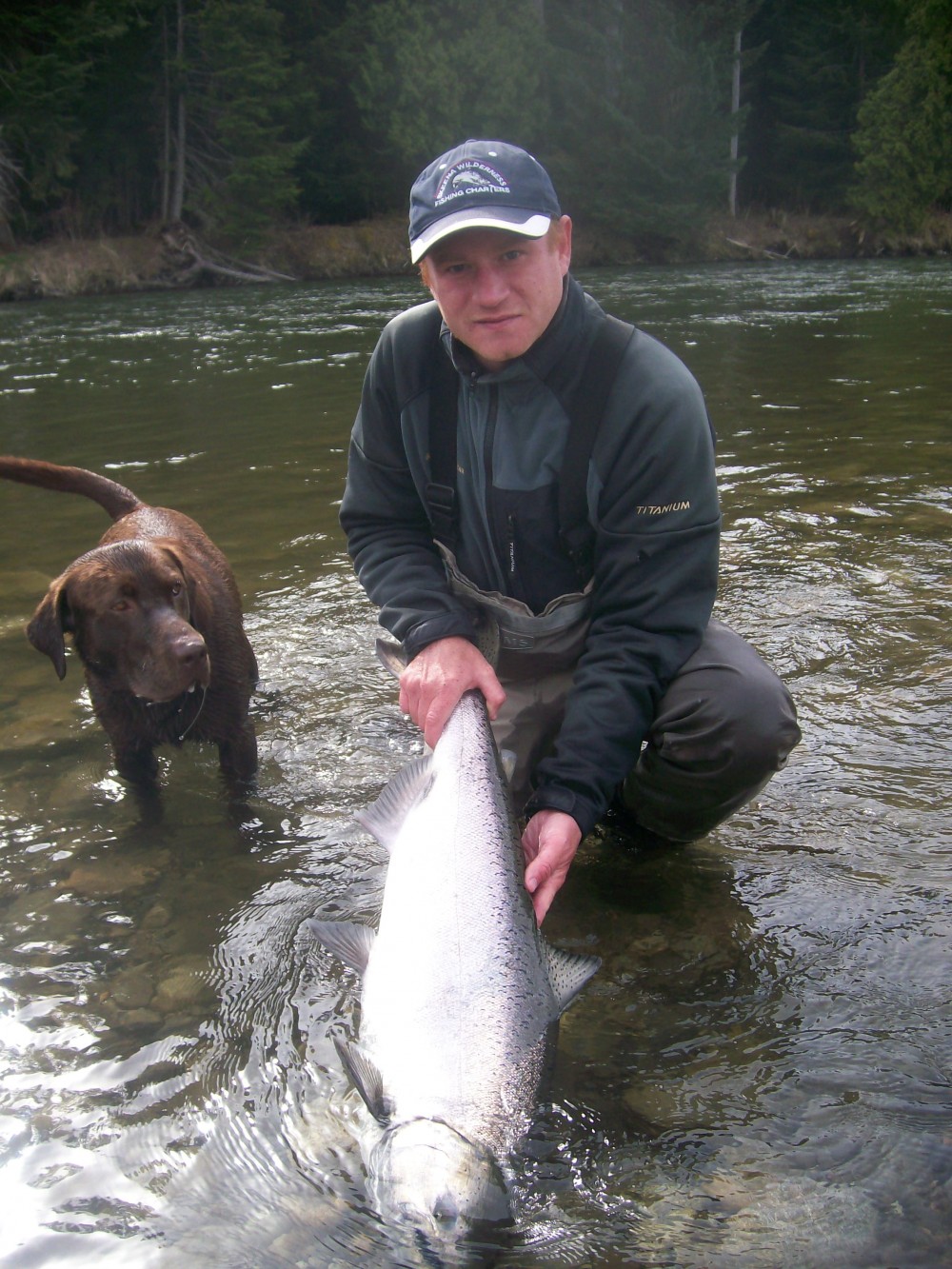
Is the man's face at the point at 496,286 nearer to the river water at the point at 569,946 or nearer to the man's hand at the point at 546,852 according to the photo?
the man's hand at the point at 546,852

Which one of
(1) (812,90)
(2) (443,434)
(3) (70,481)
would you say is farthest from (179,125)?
(2) (443,434)

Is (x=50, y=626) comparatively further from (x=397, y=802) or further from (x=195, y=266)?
(x=195, y=266)

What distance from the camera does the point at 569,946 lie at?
2943 mm

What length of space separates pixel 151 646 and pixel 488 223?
1.70 m

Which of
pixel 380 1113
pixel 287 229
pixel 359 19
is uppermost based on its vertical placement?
pixel 359 19

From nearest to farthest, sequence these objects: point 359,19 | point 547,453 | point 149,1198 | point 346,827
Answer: point 149,1198 → point 547,453 → point 346,827 → point 359,19

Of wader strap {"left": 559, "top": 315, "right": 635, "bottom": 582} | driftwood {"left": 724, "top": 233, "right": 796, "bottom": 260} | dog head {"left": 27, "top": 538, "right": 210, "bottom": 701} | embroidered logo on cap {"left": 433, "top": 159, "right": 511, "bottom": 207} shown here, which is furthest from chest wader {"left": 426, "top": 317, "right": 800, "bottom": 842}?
driftwood {"left": 724, "top": 233, "right": 796, "bottom": 260}

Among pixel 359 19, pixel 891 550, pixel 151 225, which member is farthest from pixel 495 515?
pixel 359 19

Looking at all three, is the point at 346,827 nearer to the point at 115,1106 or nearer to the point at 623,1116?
the point at 115,1106

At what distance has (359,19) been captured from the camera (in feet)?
127

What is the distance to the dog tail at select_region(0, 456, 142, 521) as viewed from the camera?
4344 mm

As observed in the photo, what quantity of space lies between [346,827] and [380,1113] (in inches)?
61.8

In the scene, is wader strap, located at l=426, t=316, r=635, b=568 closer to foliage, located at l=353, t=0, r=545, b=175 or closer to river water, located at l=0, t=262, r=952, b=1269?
river water, located at l=0, t=262, r=952, b=1269

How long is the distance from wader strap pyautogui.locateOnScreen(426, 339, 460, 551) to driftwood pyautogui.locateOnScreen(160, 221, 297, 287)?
28966 mm
